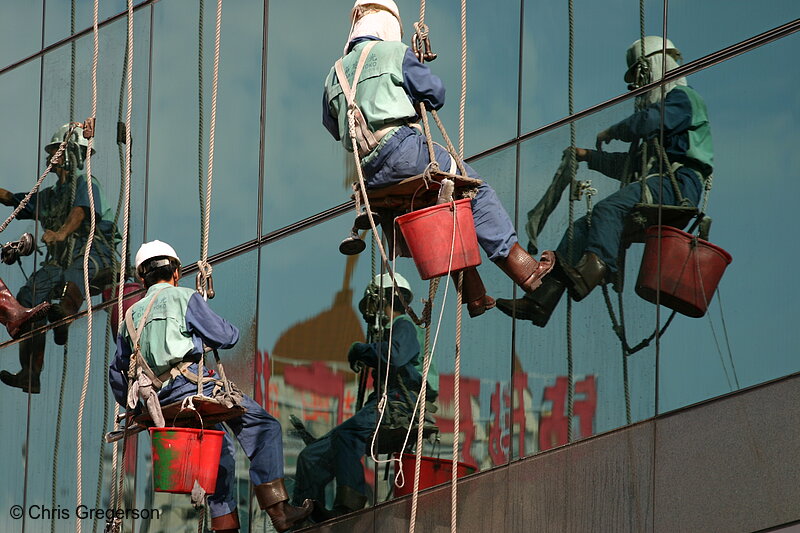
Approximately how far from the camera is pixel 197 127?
11.0 m

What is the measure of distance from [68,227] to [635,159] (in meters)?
5.04

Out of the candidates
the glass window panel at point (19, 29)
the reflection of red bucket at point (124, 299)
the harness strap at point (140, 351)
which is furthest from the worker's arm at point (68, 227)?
Answer: the harness strap at point (140, 351)

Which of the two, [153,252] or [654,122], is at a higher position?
[654,122]

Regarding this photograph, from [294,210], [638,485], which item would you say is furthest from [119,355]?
[638,485]

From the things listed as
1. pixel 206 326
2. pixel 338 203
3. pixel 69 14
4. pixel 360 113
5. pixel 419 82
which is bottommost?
pixel 206 326

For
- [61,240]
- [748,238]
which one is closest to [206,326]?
[748,238]

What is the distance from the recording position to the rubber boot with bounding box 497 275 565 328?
8688 millimetres

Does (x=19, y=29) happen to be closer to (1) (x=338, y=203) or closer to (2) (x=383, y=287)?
(1) (x=338, y=203)

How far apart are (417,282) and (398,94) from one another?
1443 millimetres

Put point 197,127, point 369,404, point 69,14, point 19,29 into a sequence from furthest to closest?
point 19,29
point 69,14
point 197,127
point 369,404

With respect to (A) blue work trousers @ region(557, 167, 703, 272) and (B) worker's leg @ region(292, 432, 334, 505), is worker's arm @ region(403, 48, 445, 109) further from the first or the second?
(B) worker's leg @ region(292, 432, 334, 505)

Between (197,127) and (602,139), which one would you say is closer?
(602,139)

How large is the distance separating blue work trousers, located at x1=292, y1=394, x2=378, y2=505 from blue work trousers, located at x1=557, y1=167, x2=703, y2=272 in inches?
62.8

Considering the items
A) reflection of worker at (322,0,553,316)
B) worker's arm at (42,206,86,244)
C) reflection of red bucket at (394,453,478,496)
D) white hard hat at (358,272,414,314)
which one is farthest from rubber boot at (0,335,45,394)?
reflection of worker at (322,0,553,316)
